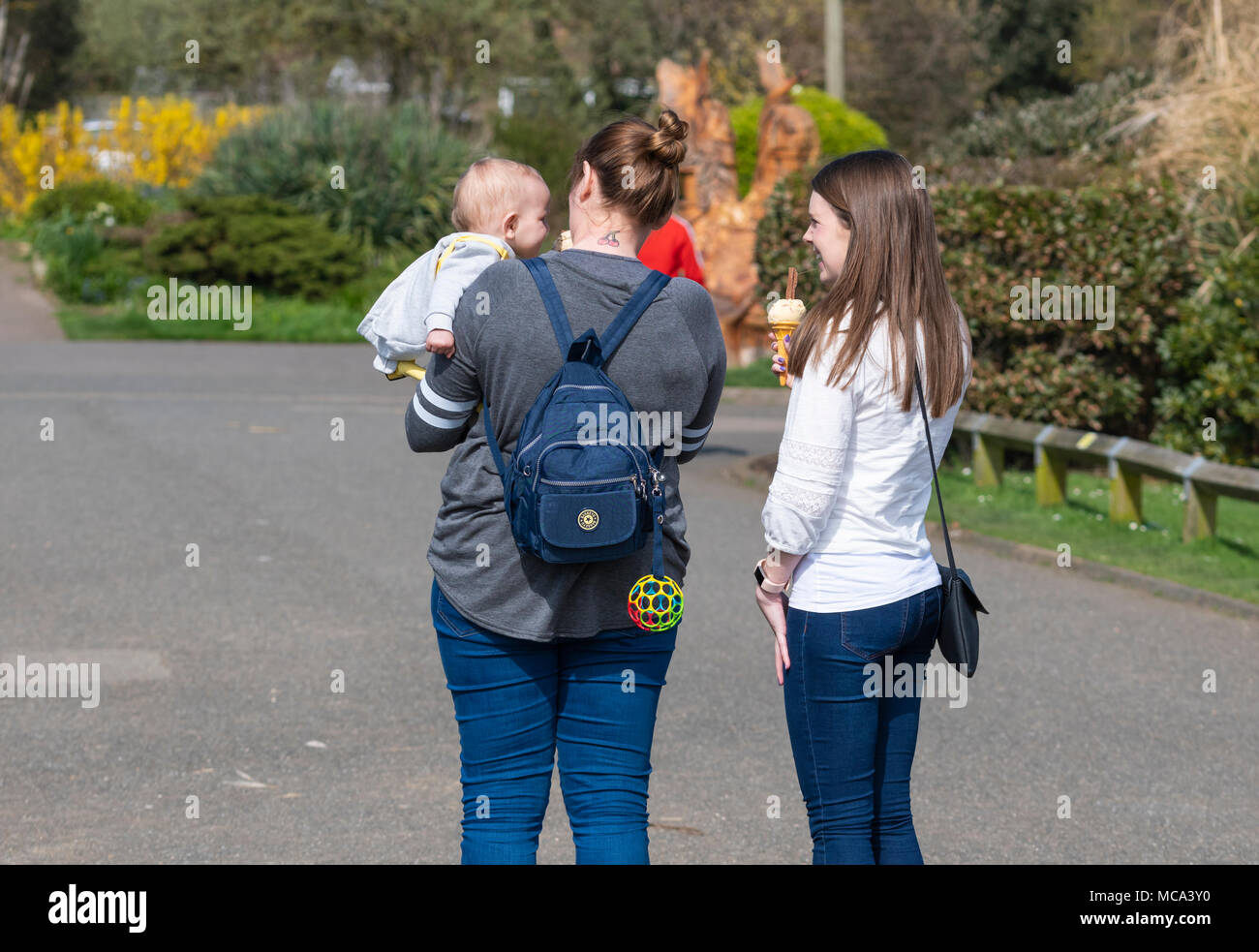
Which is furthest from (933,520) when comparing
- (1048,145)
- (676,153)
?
(1048,145)

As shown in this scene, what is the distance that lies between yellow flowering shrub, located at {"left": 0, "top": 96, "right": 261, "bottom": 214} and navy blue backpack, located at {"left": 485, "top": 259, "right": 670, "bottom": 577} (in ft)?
98.9

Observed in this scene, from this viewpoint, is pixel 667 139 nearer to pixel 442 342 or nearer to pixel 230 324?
pixel 442 342

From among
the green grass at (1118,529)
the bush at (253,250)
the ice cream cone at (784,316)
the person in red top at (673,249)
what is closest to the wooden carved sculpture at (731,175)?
the bush at (253,250)

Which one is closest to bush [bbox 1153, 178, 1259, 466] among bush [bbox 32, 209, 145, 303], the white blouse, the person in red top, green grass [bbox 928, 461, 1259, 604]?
green grass [bbox 928, 461, 1259, 604]

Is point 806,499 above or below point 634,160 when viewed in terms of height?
below

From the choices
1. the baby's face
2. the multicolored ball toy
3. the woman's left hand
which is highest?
the baby's face

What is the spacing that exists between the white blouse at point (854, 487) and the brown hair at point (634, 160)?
45 centimetres

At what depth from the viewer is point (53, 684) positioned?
6.07m

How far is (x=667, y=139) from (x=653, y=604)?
34.7 inches

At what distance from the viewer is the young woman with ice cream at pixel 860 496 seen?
302 cm

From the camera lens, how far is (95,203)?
95.0 ft

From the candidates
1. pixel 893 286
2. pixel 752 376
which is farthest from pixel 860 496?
pixel 752 376

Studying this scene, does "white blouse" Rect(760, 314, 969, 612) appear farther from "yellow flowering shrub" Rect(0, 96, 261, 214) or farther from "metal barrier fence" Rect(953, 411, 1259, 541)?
"yellow flowering shrub" Rect(0, 96, 261, 214)

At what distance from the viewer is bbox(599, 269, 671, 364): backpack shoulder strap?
2.93m
